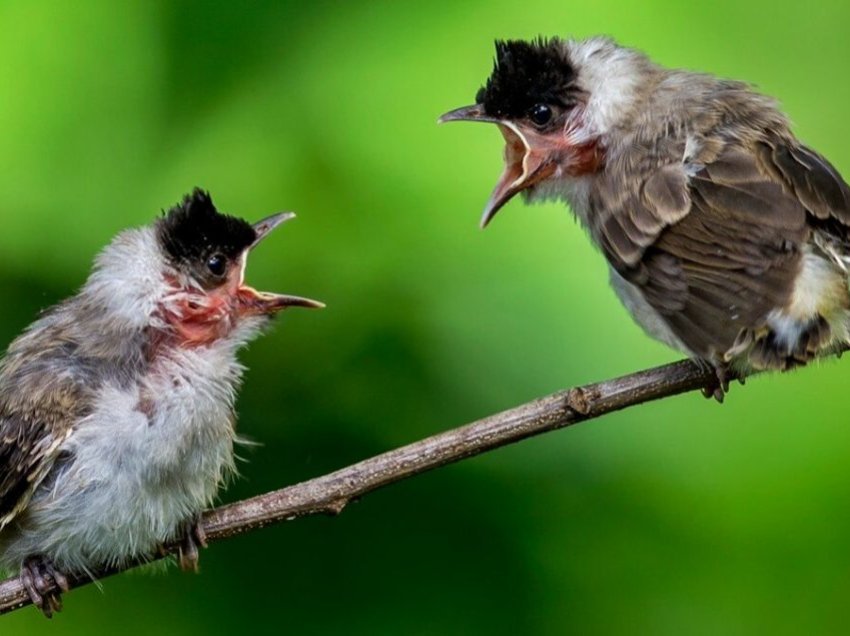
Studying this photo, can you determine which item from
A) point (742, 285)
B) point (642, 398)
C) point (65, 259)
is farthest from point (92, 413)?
point (742, 285)

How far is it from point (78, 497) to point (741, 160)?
1.49 m

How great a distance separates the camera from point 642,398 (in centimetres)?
331

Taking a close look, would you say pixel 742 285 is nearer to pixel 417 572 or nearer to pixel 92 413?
pixel 417 572

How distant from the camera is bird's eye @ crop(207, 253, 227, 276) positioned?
3.68 m

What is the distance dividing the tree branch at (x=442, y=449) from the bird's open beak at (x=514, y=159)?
1.78ft

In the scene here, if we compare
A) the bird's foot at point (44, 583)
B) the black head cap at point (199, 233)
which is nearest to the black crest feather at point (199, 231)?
the black head cap at point (199, 233)

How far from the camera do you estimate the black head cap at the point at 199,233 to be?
362cm

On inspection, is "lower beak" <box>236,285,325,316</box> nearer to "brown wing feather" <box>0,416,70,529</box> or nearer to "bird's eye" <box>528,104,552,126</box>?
"brown wing feather" <box>0,416,70,529</box>

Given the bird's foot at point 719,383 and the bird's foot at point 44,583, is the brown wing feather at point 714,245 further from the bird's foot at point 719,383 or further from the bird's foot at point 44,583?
the bird's foot at point 44,583

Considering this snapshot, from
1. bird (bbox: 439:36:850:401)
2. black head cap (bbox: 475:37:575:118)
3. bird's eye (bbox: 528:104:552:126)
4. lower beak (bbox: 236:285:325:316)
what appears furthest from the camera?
bird's eye (bbox: 528:104:552:126)

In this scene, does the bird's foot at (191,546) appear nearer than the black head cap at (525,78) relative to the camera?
Yes

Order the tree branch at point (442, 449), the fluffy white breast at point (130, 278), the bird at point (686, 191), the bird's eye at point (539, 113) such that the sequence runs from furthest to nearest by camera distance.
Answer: the bird's eye at point (539, 113) < the fluffy white breast at point (130, 278) < the bird at point (686, 191) < the tree branch at point (442, 449)

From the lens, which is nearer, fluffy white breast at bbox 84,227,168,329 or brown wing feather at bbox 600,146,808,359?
brown wing feather at bbox 600,146,808,359

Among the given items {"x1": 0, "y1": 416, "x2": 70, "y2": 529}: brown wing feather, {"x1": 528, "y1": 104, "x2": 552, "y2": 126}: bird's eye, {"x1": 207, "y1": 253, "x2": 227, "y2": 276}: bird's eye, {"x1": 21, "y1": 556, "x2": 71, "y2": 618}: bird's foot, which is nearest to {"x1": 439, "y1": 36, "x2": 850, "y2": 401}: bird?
{"x1": 528, "y1": 104, "x2": 552, "y2": 126}: bird's eye
